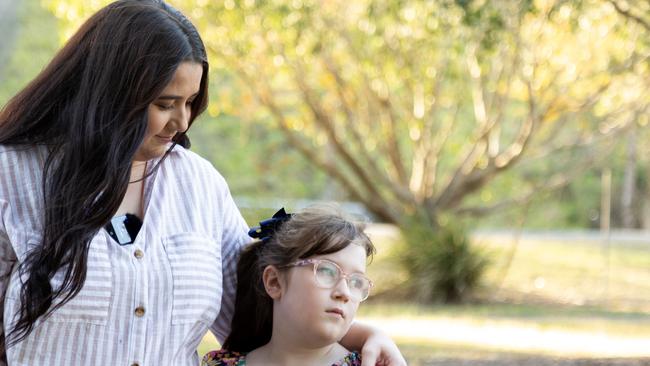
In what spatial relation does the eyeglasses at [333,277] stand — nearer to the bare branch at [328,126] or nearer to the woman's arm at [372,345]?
the woman's arm at [372,345]

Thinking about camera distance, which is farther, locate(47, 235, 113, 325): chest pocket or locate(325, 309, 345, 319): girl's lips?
locate(325, 309, 345, 319): girl's lips

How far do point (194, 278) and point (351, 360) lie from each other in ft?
1.56

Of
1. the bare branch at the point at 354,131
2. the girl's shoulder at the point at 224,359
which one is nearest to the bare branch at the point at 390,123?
the bare branch at the point at 354,131

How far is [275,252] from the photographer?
2947mm

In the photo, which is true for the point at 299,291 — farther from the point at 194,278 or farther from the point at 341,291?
the point at 194,278

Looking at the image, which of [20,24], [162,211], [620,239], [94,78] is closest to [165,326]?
[162,211]

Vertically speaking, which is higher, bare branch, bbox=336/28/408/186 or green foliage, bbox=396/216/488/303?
bare branch, bbox=336/28/408/186

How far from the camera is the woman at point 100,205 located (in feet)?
8.53

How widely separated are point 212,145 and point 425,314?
12448mm

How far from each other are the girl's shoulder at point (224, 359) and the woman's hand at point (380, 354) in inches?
13.0

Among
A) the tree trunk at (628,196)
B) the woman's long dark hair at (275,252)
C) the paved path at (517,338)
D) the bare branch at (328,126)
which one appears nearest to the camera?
the woman's long dark hair at (275,252)

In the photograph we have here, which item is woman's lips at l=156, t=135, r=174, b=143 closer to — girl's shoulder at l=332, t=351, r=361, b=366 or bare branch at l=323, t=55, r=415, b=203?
A: girl's shoulder at l=332, t=351, r=361, b=366

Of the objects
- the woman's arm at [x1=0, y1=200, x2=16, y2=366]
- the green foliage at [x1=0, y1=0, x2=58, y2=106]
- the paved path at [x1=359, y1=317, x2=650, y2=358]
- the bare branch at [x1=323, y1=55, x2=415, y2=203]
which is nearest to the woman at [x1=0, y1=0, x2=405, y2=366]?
the woman's arm at [x1=0, y1=200, x2=16, y2=366]

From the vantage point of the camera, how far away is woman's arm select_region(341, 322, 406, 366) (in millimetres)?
2857
